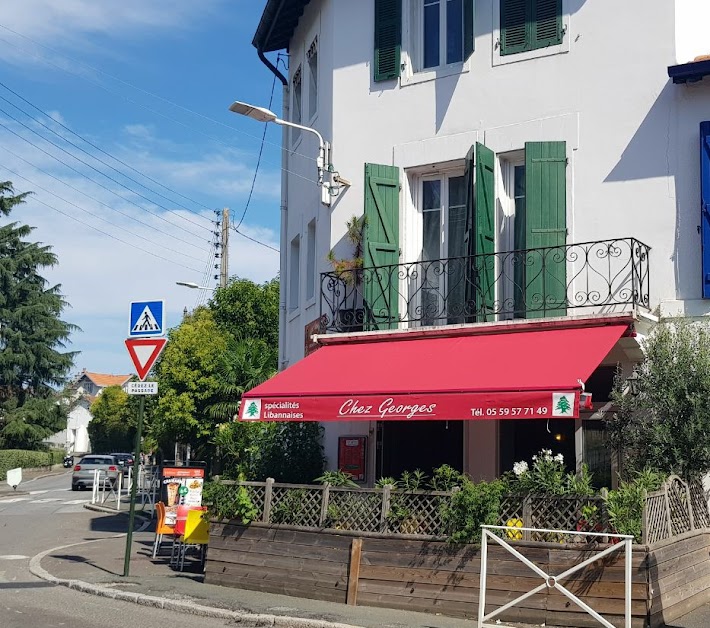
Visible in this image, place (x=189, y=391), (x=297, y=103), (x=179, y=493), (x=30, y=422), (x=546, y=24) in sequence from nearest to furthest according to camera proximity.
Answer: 1. (x=546, y=24)
2. (x=179, y=493)
3. (x=297, y=103)
4. (x=189, y=391)
5. (x=30, y=422)

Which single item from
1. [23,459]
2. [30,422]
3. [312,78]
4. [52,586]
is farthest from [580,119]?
[30,422]

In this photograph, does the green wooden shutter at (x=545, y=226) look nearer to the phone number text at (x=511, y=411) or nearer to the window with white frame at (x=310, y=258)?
the phone number text at (x=511, y=411)

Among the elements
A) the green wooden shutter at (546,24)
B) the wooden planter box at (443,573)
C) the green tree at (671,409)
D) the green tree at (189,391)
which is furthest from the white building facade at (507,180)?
the green tree at (189,391)

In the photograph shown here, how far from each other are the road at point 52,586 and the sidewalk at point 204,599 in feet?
0.67

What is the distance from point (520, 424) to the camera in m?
13.7

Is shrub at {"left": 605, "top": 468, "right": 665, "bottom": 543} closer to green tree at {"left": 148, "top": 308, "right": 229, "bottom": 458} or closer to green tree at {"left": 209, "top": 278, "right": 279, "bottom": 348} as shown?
green tree at {"left": 148, "top": 308, "right": 229, "bottom": 458}

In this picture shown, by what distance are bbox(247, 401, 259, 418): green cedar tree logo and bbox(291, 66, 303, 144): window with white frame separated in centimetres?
736

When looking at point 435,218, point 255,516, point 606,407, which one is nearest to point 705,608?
point 606,407

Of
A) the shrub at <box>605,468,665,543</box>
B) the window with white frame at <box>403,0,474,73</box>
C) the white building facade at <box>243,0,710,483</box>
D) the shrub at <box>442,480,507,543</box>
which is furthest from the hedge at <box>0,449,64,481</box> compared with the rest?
→ the shrub at <box>605,468,665,543</box>

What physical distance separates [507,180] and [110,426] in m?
63.4

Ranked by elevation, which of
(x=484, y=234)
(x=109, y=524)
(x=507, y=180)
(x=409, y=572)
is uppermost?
(x=507, y=180)

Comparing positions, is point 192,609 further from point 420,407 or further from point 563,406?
point 563,406

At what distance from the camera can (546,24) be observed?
13.8 meters

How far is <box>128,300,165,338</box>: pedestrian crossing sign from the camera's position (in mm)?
13477
